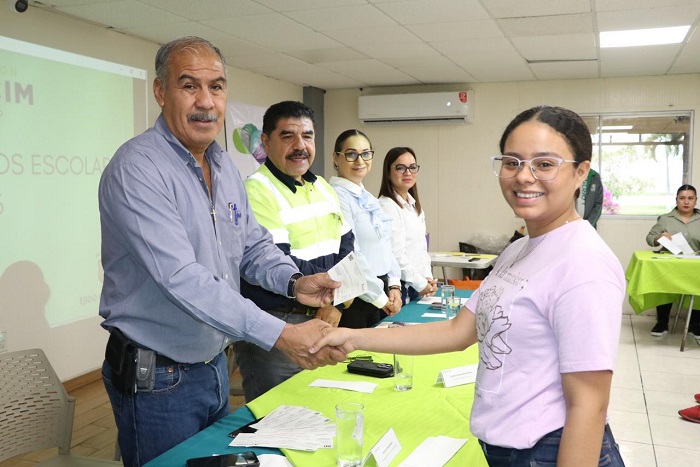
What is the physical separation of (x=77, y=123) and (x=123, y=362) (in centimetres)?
326

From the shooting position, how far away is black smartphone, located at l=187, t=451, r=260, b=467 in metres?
1.34

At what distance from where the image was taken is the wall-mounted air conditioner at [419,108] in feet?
24.6

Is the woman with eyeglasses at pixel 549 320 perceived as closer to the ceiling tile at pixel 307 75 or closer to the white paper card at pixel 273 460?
the white paper card at pixel 273 460

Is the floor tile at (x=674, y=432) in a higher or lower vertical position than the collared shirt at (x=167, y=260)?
lower

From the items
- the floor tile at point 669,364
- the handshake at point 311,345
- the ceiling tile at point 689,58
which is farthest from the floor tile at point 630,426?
the ceiling tile at point 689,58

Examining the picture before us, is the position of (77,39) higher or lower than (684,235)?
higher

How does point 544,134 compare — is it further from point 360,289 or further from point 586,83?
point 586,83

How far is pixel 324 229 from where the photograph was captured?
269 centimetres

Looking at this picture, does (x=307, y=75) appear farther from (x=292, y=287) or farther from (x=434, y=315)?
(x=292, y=287)

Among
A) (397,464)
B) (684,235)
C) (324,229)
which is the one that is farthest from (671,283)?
(397,464)

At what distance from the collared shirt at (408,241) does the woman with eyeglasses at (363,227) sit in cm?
19

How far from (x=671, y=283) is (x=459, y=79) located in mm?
3407

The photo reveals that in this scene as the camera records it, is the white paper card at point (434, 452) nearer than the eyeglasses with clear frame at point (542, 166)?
No

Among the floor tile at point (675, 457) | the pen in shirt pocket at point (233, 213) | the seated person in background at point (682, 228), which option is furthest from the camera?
the seated person in background at point (682, 228)
